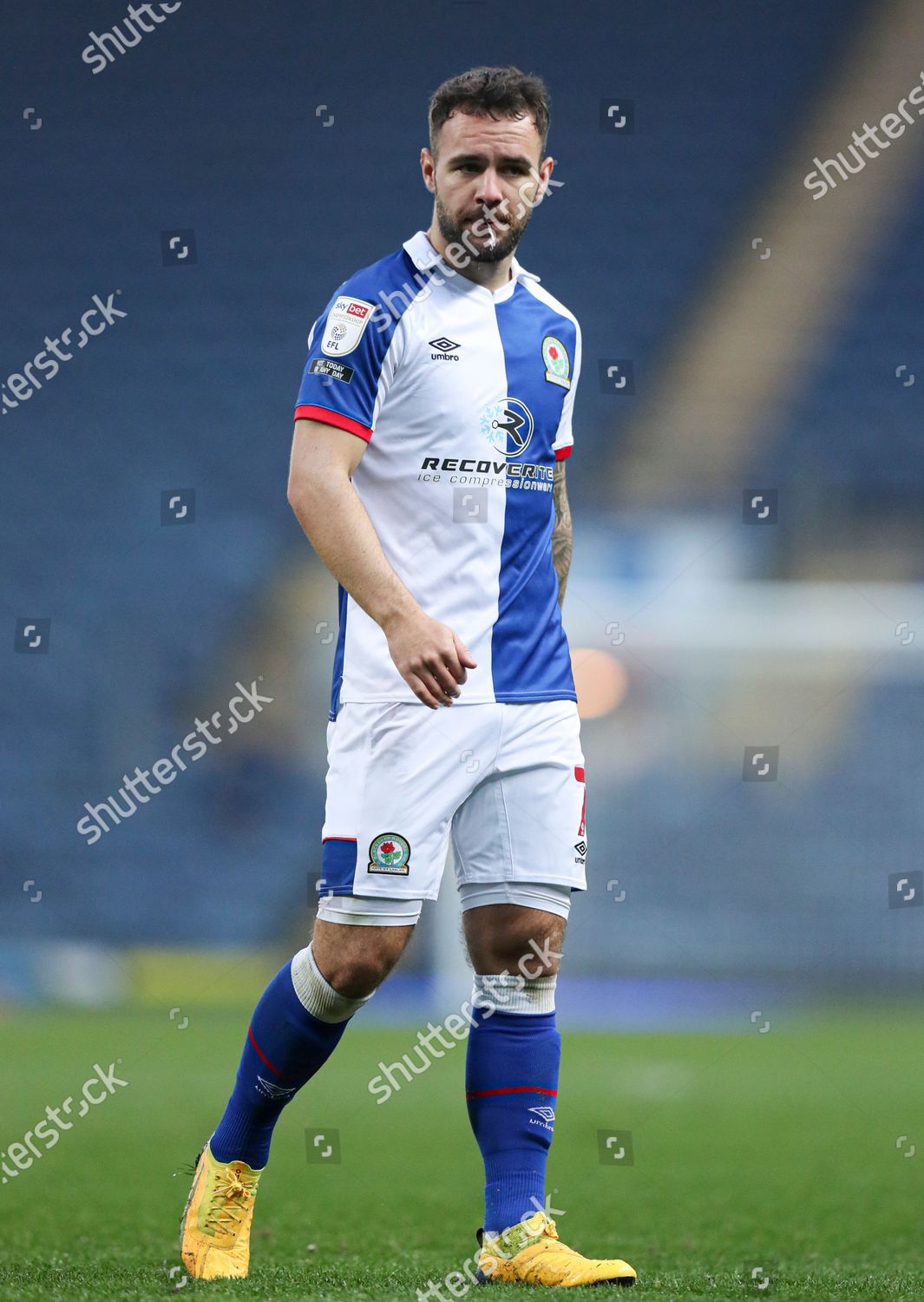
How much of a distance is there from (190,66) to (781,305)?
9.65 ft

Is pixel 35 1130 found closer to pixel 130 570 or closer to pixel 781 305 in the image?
pixel 130 570

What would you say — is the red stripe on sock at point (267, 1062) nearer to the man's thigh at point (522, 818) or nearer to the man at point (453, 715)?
the man at point (453, 715)

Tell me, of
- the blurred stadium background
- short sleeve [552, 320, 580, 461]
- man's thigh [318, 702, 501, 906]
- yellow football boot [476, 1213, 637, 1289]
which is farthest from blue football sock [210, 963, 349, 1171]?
the blurred stadium background

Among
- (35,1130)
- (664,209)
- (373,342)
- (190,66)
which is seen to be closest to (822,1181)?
(35,1130)

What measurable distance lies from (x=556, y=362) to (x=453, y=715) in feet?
1.69

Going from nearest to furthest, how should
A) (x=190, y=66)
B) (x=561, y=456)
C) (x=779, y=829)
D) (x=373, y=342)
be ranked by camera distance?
(x=373, y=342) < (x=561, y=456) < (x=190, y=66) < (x=779, y=829)

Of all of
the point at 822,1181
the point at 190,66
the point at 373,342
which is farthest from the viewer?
the point at 190,66

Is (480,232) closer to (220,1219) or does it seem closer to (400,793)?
(400,793)

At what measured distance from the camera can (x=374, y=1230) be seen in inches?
98.4

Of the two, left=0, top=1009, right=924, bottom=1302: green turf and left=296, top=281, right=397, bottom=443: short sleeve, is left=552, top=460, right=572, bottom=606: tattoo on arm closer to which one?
left=296, top=281, right=397, bottom=443: short sleeve

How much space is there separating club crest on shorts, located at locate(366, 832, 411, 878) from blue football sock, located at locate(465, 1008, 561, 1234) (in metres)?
0.25

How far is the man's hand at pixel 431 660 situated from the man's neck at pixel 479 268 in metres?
0.54

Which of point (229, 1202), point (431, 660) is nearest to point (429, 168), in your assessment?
point (431, 660)

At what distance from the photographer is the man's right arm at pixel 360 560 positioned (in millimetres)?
1634
